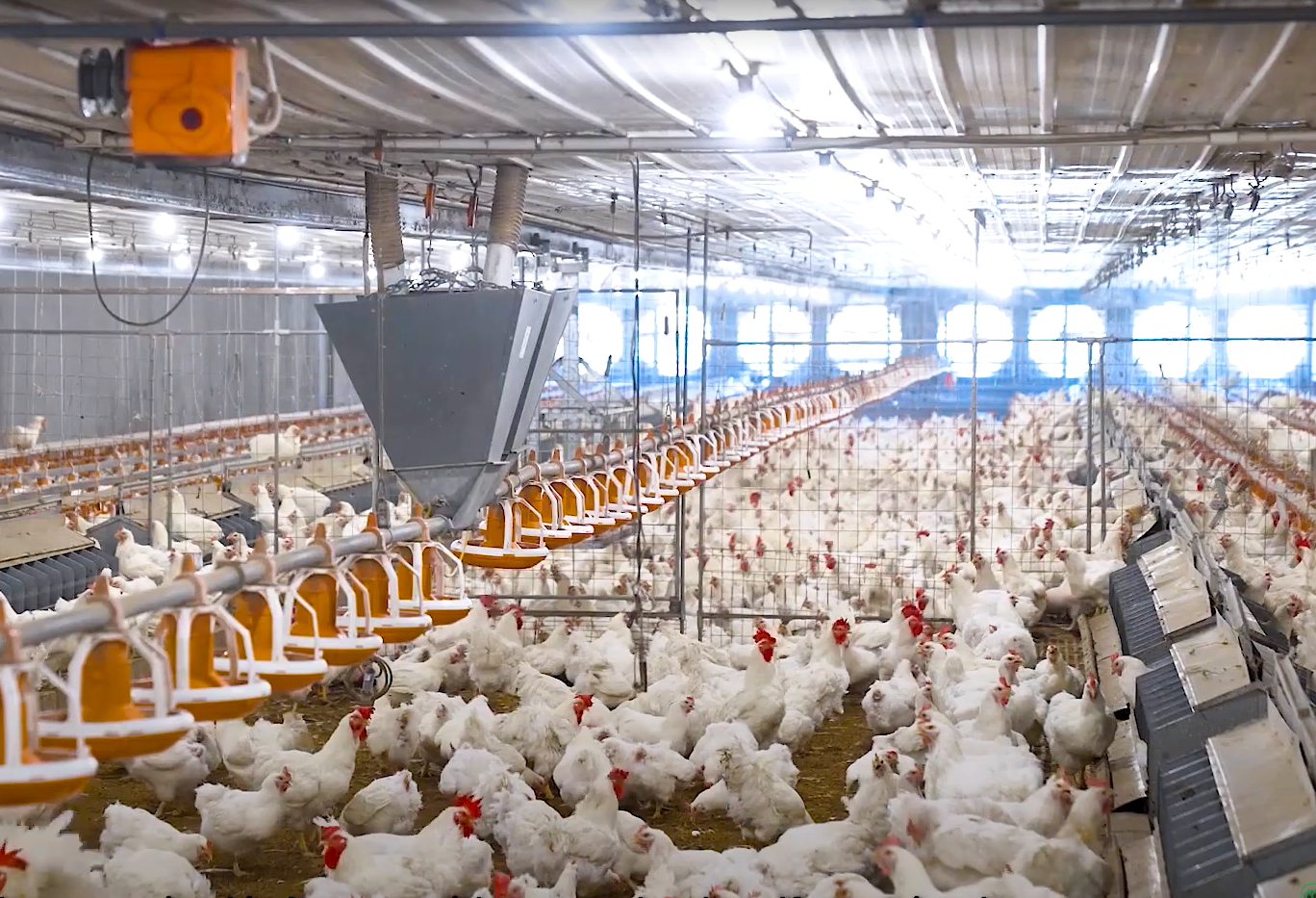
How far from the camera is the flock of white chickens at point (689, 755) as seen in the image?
14.0ft

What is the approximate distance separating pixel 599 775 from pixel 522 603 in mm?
4049

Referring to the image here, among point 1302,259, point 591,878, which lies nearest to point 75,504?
point 591,878

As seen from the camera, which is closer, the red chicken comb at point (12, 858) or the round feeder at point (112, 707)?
the round feeder at point (112, 707)

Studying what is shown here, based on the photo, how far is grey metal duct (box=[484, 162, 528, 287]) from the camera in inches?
198

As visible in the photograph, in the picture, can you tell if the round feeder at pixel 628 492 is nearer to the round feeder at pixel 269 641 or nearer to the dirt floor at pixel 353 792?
the dirt floor at pixel 353 792

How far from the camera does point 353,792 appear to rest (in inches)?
229

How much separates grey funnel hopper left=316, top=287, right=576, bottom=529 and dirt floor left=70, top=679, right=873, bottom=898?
1578 millimetres

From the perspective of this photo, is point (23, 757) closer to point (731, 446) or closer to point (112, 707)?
point (112, 707)

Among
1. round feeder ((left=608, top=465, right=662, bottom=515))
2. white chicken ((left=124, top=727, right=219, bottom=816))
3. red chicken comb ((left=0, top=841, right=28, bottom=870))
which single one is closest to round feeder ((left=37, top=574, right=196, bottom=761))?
red chicken comb ((left=0, top=841, right=28, bottom=870))

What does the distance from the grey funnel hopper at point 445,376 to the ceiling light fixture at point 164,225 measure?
10.8 ft

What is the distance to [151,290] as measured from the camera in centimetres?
632

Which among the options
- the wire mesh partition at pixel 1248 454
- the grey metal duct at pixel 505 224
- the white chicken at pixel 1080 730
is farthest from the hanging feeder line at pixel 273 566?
the wire mesh partition at pixel 1248 454

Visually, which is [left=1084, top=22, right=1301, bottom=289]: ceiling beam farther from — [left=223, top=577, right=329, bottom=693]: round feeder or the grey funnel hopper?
[left=223, top=577, right=329, bottom=693]: round feeder

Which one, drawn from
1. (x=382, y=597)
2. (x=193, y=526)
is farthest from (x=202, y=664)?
(x=193, y=526)
